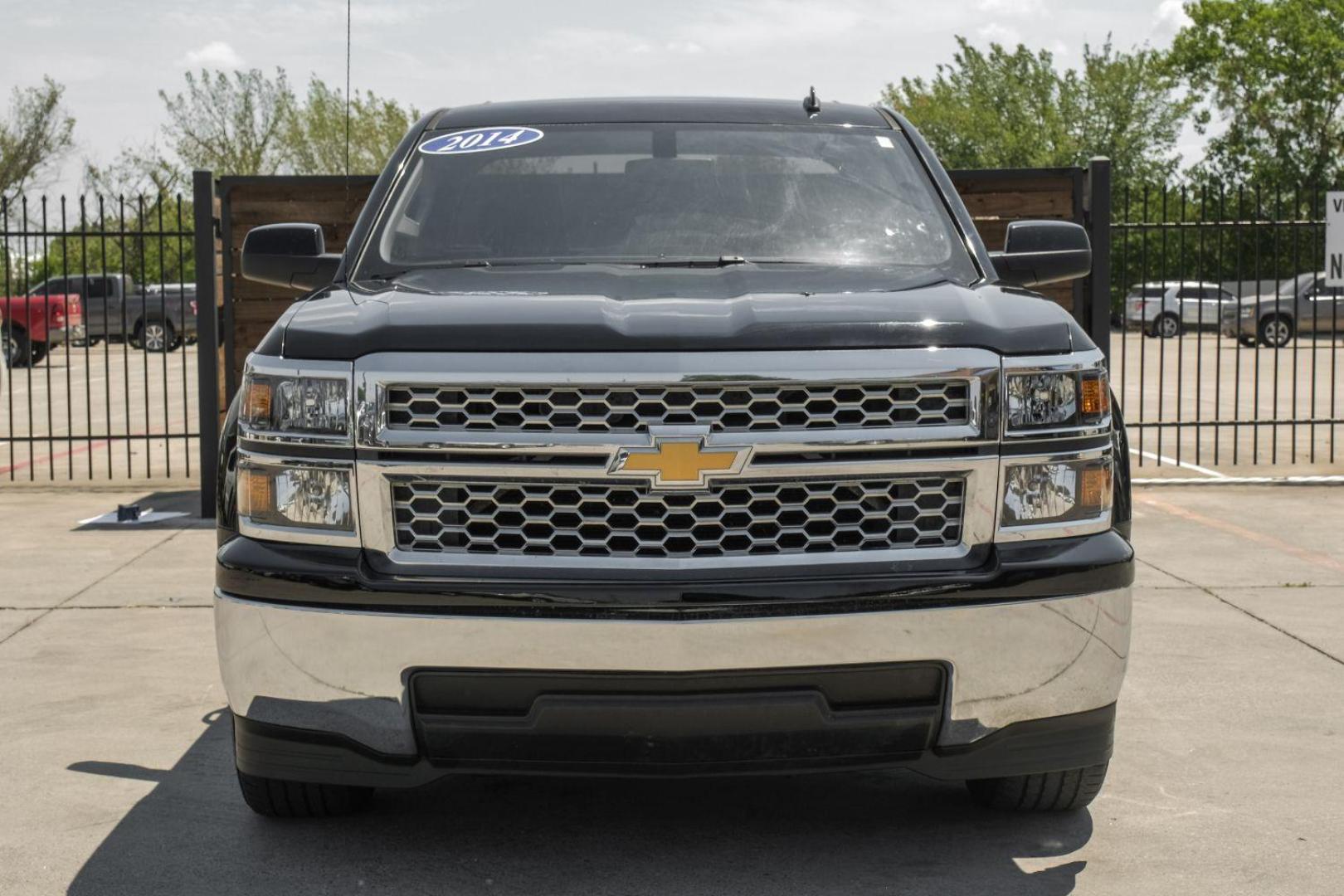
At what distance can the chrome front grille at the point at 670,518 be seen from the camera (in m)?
3.53

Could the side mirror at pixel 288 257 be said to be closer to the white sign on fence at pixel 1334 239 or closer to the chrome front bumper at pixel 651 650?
the chrome front bumper at pixel 651 650

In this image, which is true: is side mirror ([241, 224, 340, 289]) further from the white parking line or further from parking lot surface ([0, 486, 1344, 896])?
the white parking line

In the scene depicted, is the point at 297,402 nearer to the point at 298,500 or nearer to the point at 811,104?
the point at 298,500

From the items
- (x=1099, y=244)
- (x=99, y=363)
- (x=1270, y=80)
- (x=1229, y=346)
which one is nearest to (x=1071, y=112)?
(x=1270, y=80)

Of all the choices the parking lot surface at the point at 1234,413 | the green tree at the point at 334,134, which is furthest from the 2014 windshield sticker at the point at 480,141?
the green tree at the point at 334,134

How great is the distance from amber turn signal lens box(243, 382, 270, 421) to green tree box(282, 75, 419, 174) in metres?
46.6

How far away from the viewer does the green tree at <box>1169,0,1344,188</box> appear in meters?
51.5

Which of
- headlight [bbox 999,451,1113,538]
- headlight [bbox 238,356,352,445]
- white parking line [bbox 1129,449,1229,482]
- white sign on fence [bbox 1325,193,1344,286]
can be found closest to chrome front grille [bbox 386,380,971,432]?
headlight [bbox 238,356,352,445]

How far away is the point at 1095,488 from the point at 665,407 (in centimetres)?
98

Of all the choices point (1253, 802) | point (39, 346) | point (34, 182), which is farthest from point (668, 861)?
point (34, 182)

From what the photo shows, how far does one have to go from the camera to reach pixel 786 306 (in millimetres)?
3732

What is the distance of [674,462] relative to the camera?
3.49 metres

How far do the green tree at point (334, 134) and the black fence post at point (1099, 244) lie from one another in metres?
40.8

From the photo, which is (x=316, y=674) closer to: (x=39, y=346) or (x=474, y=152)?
(x=474, y=152)
